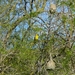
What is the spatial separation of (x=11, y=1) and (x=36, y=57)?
274cm

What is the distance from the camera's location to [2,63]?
7227 millimetres

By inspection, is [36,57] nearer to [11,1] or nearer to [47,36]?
[47,36]

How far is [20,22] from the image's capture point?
852cm

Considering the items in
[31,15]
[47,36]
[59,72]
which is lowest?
[59,72]

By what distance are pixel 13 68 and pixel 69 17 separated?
2.06m

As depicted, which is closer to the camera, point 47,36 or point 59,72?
point 47,36

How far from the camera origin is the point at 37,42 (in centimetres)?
643

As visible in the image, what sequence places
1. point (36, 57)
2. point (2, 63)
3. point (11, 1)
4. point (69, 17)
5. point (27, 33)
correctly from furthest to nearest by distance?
1. point (11, 1)
2. point (27, 33)
3. point (2, 63)
4. point (36, 57)
5. point (69, 17)

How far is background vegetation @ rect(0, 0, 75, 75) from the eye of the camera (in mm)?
5824

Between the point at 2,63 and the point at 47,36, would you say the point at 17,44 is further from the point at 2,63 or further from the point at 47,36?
the point at 47,36

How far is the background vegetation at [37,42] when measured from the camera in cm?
582

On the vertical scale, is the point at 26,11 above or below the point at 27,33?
above

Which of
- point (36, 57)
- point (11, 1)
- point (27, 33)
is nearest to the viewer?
point (36, 57)

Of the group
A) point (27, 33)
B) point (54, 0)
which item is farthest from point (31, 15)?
point (27, 33)
